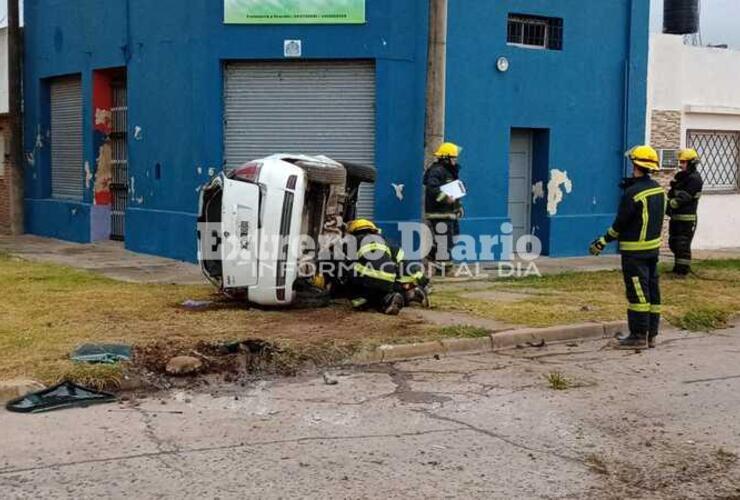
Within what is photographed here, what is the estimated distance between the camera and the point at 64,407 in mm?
6523

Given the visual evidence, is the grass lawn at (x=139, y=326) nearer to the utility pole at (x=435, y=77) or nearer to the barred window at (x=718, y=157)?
the utility pole at (x=435, y=77)

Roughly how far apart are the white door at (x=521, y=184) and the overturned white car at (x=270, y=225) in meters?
6.03

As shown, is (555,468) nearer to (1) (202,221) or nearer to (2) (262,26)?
(1) (202,221)

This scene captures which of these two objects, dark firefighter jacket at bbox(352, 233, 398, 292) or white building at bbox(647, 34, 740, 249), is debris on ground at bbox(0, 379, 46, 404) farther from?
white building at bbox(647, 34, 740, 249)

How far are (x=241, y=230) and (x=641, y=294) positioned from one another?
3.91m

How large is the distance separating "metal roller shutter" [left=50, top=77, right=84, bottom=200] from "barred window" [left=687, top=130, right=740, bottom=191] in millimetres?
11524

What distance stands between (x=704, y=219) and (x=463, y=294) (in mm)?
8567

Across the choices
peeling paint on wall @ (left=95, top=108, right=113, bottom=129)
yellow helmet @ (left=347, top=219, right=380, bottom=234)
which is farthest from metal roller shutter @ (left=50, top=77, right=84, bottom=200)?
yellow helmet @ (left=347, top=219, right=380, bottom=234)

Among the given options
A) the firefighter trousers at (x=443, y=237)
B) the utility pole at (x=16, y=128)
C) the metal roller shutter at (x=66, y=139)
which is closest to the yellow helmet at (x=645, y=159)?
the firefighter trousers at (x=443, y=237)

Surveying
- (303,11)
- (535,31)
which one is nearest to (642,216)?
(303,11)

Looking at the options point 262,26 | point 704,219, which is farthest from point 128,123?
point 704,219

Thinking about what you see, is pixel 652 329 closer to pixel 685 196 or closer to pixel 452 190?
pixel 452 190

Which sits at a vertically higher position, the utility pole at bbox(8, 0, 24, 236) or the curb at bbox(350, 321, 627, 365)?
the utility pole at bbox(8, 0, 24, 236)

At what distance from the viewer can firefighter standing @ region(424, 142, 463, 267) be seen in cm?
1262
